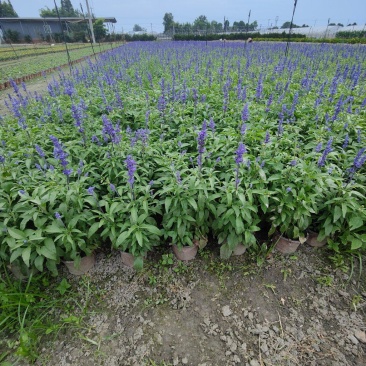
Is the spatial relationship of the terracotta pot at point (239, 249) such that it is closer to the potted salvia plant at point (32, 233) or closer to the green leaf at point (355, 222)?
the green leaf at point (355, 222)

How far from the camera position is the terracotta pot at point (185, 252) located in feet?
10.4

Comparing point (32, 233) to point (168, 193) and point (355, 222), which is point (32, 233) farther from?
point (355, 222)

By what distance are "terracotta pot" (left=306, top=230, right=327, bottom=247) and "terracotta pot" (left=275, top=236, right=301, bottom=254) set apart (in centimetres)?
26

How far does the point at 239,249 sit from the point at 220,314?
852 mm

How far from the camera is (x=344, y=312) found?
9.17 ft

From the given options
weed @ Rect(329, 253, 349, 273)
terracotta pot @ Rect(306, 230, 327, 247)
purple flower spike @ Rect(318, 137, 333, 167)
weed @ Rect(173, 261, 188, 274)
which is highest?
purple flower spike @ Rect(318, 137, 333, 167)

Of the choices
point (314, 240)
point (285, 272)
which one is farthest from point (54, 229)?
point (314, 240)

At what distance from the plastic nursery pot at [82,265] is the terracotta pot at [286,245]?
2529 millimetres

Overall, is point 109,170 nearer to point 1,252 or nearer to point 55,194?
point 55,194

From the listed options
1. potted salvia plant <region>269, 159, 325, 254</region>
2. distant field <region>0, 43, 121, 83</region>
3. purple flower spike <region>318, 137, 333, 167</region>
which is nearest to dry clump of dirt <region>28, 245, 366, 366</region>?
potted salvia plant <region>269, 159, 325, 254</region>

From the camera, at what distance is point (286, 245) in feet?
10.7

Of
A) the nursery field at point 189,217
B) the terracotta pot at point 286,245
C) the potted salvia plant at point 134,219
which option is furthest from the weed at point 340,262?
the potted salvia plant at point 134,219

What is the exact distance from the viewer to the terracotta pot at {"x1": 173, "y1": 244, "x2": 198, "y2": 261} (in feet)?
10.4

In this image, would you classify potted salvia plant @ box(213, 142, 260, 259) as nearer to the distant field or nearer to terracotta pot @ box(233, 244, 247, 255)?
terracotta pot @ box(233, 244, 247, 255)
